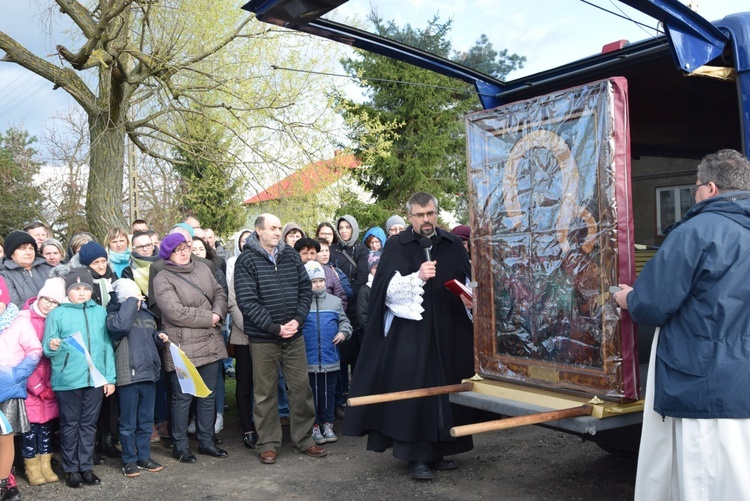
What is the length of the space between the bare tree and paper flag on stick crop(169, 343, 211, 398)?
6881 mm

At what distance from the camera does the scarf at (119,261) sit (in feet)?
23.3

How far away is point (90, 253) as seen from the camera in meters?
6.42

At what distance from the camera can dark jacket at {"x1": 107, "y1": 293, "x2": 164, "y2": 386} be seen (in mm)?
6059

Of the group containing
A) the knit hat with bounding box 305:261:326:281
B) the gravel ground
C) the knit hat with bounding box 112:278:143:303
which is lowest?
the gravel ground

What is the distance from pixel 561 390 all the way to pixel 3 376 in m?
3.99

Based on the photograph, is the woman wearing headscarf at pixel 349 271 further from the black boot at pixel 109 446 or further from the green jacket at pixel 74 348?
the green jacket at pixel 74 348

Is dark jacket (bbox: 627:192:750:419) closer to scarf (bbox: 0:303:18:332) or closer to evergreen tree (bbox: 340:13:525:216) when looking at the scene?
scarf (bbox: 0:303:18:332)

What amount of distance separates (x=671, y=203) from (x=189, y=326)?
14.1 feet

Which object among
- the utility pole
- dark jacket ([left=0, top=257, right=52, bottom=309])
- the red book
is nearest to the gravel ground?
the red book

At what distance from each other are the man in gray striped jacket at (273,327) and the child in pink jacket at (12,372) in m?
1.70

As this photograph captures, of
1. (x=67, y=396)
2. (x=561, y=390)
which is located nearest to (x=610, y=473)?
(x=561, y=390)

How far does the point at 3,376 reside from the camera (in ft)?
18.0

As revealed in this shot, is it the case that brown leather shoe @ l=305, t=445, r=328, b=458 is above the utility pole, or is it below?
below

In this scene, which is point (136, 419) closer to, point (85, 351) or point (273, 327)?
point (85, 351)
